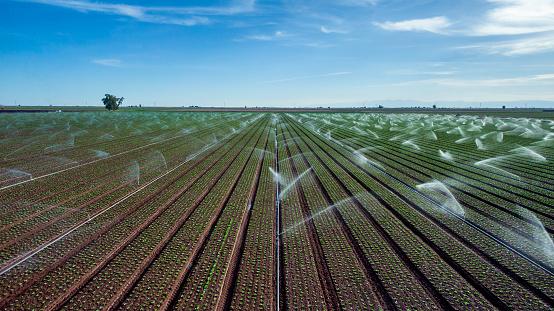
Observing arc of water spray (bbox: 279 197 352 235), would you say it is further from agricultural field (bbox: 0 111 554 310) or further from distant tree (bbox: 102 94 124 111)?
distant tree (bbox: 102 94 124 111)

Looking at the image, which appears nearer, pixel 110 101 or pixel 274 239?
pixel 274 239

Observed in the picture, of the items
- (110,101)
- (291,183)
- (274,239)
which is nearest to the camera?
(274,239)

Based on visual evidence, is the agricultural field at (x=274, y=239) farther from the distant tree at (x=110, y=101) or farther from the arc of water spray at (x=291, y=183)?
the distant tree at (x=110, y=101)

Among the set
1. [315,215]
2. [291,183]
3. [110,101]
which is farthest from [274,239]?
[110,101]

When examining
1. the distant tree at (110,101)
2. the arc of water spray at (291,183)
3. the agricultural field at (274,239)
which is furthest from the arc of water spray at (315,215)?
the distant tree at (110,101)

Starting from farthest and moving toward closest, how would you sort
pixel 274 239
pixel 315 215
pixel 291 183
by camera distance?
pixel 291 183 < pixel 315 215 < pixel 274 239

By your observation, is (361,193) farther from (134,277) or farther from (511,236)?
(134,277)

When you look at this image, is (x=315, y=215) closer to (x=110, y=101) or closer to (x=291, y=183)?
(x=291, y=183)

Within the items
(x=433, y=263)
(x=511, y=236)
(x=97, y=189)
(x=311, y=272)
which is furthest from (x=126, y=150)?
(x=511, y=236)

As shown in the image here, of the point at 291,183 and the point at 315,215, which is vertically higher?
the point at 291,183
